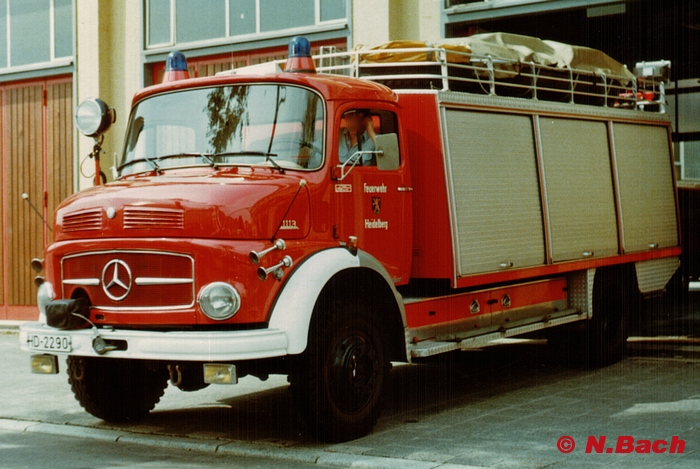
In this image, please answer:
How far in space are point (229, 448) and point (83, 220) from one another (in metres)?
1.88

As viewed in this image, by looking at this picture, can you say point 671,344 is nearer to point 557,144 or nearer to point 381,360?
point 557,144

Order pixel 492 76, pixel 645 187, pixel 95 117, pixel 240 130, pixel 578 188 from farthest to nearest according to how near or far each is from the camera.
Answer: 1. pixel 645 187
2. pixel 578 188
3. pixel 492 76
4. pixel 95 117
5. pixel 240 130

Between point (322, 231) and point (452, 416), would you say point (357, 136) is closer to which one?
point (322, 231)

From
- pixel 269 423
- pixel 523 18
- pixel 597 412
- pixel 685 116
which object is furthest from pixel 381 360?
pixel 685 116

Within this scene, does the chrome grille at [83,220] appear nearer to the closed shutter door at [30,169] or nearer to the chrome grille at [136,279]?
the chrome grille at [136,279]

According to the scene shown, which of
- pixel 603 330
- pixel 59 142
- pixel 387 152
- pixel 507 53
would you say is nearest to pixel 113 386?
pixel 387 152

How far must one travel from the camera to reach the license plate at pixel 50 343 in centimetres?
732

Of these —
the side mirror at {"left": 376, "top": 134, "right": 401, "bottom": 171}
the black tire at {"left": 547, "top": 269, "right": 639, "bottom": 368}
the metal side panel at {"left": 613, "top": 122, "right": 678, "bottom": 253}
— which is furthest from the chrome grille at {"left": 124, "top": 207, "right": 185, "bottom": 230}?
the metal side panel at {"left": 613, "top": 122, "right": 678, "bottom": 253}

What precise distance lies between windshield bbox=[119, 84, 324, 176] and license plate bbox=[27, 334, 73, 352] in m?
1.43

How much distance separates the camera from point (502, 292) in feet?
31.4

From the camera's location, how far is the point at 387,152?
8.07 metres

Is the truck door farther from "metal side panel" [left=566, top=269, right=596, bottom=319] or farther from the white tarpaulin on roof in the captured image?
"metal side panel" [left=566, top=269, right=596, bottom=319]

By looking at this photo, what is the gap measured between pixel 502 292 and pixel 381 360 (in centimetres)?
215

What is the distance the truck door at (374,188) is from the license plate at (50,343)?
203cm
